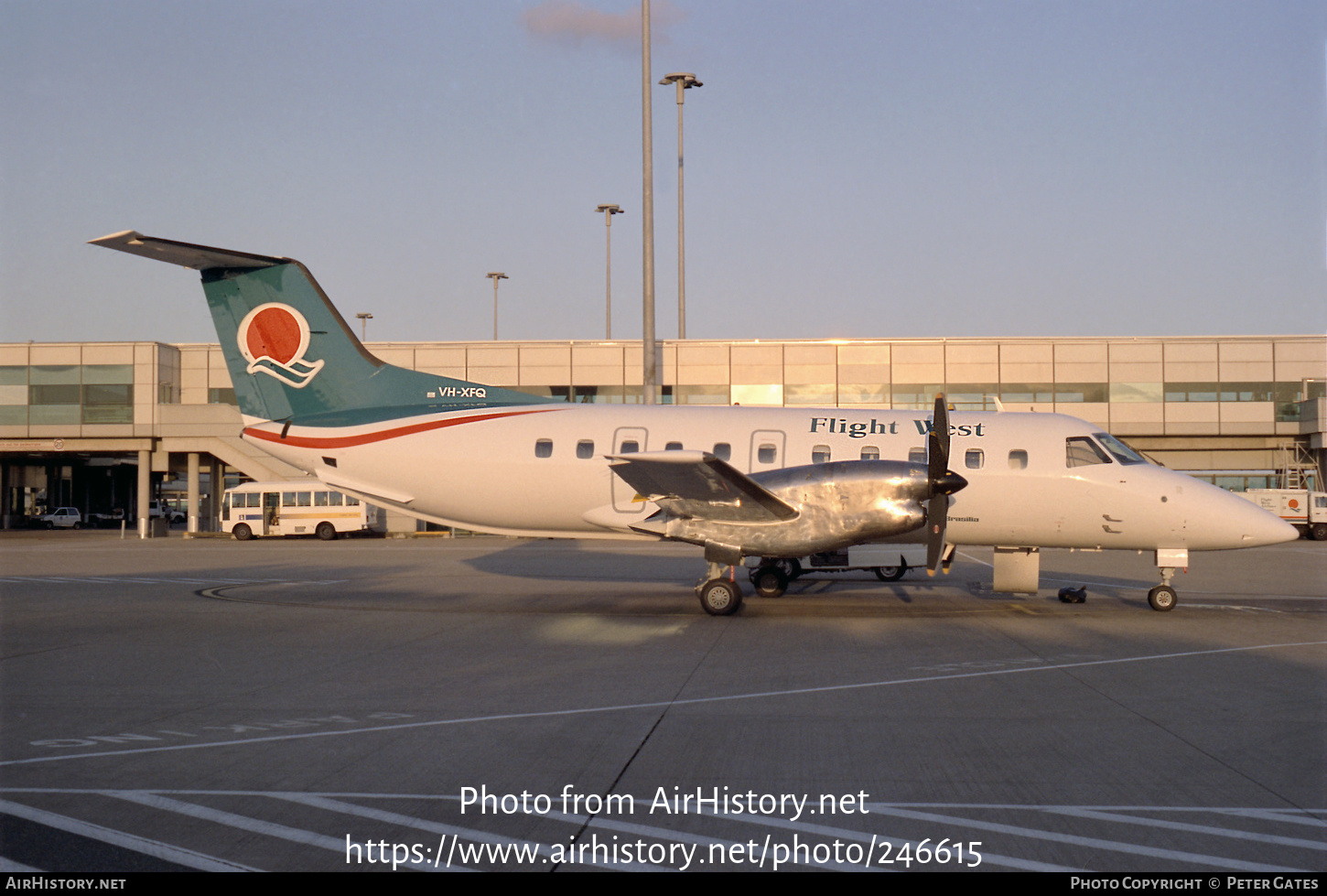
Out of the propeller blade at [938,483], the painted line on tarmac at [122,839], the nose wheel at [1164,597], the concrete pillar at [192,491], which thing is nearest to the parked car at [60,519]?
the concrete pillar at [192,491]

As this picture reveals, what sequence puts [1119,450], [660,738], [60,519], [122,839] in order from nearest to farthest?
1. [122,839]
2. [660,738]
3. [1119,450]
4. [60,519]

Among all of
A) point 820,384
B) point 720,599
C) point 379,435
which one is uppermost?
point 820,384

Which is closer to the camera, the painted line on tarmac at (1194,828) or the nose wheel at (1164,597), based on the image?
the painted line on tarmac at (1194,828)

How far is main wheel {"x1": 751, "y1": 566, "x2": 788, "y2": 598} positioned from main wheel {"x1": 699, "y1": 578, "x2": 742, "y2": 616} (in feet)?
10.2

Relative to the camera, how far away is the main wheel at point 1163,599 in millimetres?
16172

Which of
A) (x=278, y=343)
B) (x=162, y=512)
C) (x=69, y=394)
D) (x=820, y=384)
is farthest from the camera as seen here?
(x=162, y=512)

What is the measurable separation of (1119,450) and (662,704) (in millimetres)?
11333

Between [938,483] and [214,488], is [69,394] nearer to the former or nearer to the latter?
[214,488]

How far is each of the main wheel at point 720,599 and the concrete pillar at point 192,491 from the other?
39.7 metres

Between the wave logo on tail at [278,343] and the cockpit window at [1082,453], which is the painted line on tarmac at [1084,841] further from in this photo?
the wave logo on tail at [278,343]

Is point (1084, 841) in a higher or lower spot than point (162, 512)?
higher

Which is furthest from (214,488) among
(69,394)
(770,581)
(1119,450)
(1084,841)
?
(1084,841)

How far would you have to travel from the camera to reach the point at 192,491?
48812 millimetres
